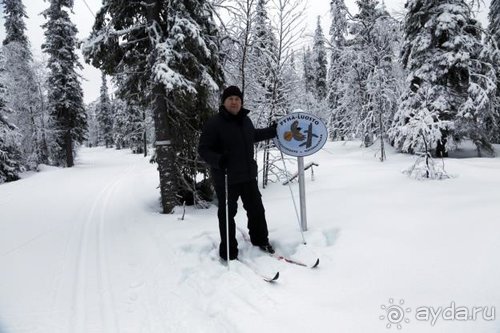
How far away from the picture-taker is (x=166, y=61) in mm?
7094

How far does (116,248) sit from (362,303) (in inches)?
166

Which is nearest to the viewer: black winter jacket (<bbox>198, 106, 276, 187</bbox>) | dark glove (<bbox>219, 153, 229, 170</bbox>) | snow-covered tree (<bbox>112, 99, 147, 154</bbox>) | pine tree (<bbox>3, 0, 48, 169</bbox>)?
dark glove (<bbox>219, 153, 229, 170</bbox>)

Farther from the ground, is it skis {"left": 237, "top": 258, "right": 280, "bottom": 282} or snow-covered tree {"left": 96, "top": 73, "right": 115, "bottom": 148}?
snow-covered tree {"left": 96, "top": 73, "right": 115, "bottom": 148}

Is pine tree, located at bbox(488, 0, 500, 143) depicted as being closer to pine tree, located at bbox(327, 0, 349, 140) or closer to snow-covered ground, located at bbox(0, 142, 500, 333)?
pine tree, located at bbox(327, 0, 349, 140)

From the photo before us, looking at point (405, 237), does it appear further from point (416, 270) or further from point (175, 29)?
point (175, 29)

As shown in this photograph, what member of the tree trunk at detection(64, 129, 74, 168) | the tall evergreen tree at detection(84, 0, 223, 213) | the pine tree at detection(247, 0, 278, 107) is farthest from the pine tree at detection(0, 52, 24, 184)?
the pine tree at detection(247, 0, 278, 107)

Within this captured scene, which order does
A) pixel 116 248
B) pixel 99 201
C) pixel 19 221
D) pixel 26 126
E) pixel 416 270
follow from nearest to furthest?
pixel 416 270, pixel 116 248, pixel 19 221, pixel 99 201, pixel 26 126

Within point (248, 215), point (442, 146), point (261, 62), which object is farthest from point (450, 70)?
point (248, 215)

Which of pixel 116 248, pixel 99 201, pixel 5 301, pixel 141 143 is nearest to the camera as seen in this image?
→ pixel 5 301

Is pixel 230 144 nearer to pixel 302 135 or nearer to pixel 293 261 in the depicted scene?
pixel 302 135

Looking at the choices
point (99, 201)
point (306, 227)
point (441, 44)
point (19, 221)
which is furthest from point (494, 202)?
point (441, 44)

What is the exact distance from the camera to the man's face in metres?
4.61

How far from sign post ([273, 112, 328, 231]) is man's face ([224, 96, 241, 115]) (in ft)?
2.83

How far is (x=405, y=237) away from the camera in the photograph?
14.4 feet
